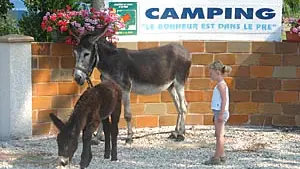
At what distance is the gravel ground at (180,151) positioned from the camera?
328 inches

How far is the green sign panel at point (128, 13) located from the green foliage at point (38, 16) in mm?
919

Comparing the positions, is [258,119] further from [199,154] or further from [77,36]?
[77,36]

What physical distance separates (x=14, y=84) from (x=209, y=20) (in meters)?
3.62

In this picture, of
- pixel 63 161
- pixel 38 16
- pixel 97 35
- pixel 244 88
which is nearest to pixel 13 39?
pixel 97 35

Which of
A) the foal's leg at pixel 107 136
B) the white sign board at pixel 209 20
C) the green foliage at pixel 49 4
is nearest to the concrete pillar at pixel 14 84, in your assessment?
the green foliage at pixel 49 4

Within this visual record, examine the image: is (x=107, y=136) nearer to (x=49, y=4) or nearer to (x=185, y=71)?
(x=185, y=71)

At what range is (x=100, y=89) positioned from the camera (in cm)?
808

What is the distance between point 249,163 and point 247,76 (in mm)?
3041

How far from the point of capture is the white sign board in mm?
11133

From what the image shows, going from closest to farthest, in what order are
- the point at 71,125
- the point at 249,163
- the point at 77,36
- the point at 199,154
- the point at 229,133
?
1. the point at 71,125
2. the point at 249,163
3. the point at 199,154
4. the point at 77,36
5. the point at 229,133

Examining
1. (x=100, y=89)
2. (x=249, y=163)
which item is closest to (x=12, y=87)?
(x=100, y=89)

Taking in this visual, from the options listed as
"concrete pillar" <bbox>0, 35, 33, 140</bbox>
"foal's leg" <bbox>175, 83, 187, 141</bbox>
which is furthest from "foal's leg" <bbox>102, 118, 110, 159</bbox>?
"concrete pillar" <bbox>0, 35, 33, 140</bbox>

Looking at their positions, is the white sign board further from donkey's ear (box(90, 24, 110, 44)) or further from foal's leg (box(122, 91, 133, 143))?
donkey's ear (box(90, 24, 110, 44))

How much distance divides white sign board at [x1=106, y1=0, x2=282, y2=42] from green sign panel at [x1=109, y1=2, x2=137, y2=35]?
2.9 inches
